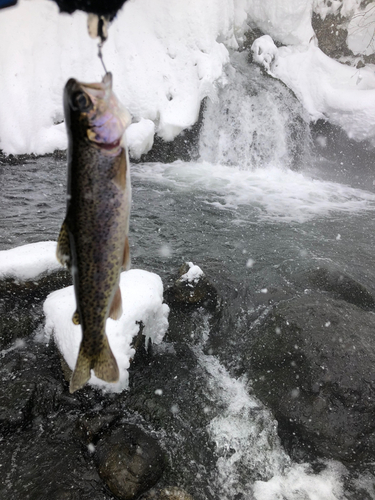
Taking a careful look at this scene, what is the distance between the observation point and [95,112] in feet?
4.50

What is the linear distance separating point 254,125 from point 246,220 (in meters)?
6.93

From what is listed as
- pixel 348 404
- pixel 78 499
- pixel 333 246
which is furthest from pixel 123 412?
pixel 333 246

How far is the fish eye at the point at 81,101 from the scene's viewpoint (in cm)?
135

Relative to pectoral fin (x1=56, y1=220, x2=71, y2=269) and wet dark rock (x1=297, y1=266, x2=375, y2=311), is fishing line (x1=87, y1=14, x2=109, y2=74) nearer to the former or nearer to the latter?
pectoral fin (x1=56, y1=220, x2=71, y2=269)

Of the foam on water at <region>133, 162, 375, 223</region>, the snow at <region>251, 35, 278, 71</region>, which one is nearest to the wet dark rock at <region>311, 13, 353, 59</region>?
the snow at <region>251, 35, 278, 71</region>

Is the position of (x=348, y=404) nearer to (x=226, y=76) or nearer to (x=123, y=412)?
(x=123, y=412)

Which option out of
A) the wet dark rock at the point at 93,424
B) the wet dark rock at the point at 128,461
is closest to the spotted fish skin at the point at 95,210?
the wet dark rock at the point at 128,461

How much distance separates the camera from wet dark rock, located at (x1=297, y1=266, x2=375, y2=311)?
18.1ft

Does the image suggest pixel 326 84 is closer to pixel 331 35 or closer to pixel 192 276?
pixel 331 35

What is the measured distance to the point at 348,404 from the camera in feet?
12.5

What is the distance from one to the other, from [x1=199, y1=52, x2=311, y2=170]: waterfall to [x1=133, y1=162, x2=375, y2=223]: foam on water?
0.62m

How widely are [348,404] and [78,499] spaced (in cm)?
299

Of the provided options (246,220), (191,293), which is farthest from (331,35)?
(191,293)

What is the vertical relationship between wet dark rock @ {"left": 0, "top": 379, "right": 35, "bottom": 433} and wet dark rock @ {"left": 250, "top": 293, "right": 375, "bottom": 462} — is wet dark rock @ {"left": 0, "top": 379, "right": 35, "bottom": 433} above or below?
below
